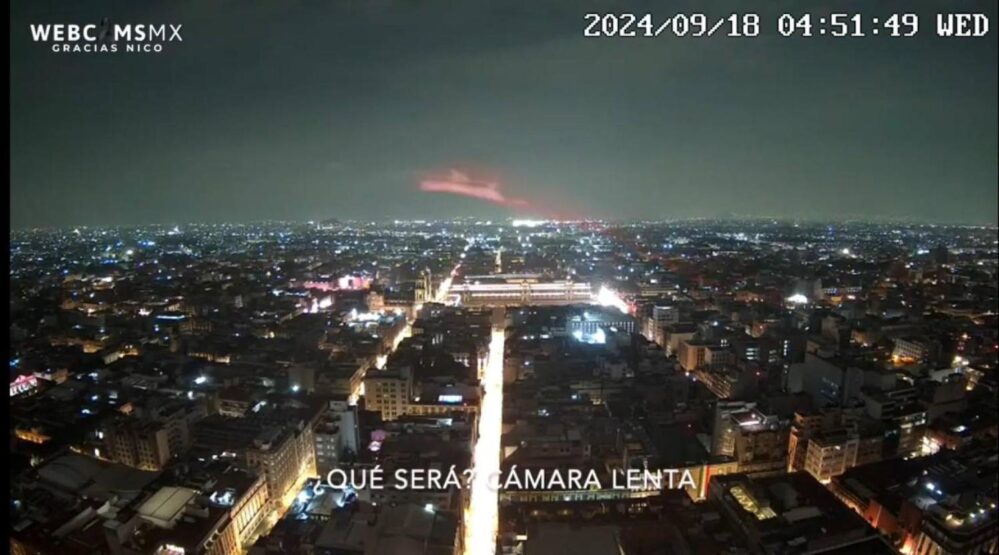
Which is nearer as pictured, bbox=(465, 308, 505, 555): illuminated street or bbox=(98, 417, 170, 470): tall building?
bbox=(465, 308, 505, 555): illuminated street

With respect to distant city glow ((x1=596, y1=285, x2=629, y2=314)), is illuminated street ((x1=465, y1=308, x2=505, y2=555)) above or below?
below

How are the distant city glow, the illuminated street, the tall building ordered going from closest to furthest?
the illuminated street, the tall building, the distant city glow

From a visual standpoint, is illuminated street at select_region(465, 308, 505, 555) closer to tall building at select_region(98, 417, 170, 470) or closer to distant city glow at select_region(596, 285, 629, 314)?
tall building at select_region(98, 417, 170, 470)

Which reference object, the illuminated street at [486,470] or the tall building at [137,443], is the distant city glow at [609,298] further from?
the tall building at [137,443]

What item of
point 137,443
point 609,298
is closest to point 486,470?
point 137,443

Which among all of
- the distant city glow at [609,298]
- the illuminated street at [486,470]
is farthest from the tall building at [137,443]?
the distant city glow at [609,298]

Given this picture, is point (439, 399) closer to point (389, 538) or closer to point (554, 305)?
point (389, 538)

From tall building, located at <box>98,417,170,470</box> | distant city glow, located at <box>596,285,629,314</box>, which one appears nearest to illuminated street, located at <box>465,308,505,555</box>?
tall building, located at <box>98,417,170,470</box>

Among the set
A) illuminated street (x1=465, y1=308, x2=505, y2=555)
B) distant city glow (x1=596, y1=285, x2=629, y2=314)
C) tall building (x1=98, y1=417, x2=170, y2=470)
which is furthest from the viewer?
distant city glow (x1=596, y1=285, x2=629, y2=314)

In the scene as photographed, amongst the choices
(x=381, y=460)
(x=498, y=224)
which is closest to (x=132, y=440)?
(x=381, y=460)
